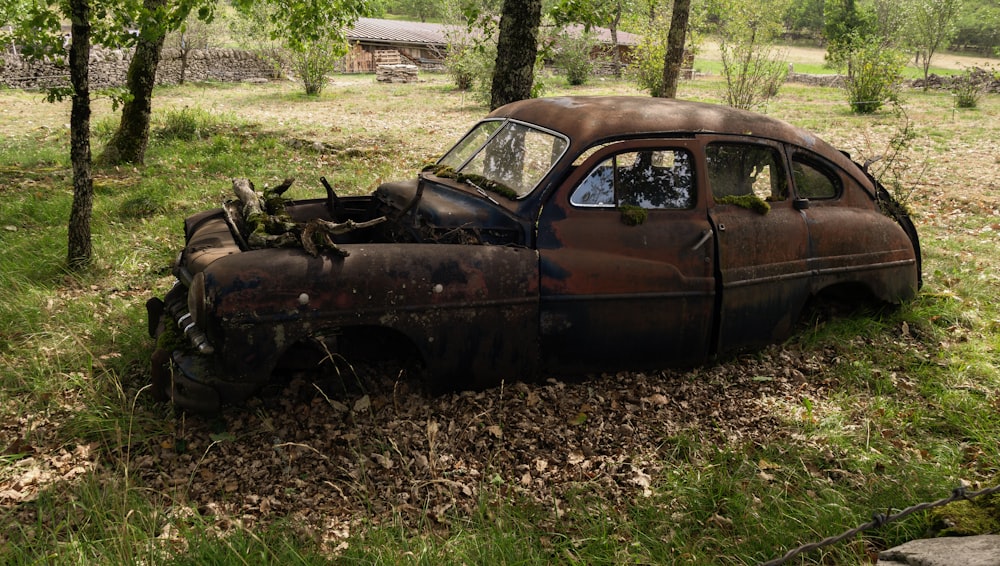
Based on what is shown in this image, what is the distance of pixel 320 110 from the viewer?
60.1ft

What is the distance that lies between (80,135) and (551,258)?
171 inches

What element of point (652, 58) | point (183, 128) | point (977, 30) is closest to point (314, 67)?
point (183, 128)

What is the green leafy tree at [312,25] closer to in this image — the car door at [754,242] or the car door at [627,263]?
the car door at [627,263]

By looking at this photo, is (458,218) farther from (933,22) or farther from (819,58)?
(819,58)

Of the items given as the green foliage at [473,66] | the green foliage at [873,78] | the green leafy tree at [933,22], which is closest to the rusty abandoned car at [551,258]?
the green foliage at [473,66]

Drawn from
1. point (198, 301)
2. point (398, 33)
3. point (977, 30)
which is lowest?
point (198, 301)

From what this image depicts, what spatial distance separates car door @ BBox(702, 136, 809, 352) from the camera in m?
4.57

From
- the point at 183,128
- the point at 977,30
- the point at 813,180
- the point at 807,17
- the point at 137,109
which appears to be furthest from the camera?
the point at 807,17

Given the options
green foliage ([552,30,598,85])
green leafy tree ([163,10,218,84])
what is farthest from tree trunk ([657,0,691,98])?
green leafy tree ([163,10,218,84])

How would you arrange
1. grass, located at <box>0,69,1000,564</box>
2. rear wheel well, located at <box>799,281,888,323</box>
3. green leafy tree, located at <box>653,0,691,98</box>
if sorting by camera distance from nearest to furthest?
grass, located at <box>0,69,1000,564</box>, rear wheel well, located at <box>799,281,888,323</box>, green leafy tree, located at <box>653,0,691,98</box>

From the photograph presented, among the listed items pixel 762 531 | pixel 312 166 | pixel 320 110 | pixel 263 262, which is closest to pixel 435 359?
pixel 263 262

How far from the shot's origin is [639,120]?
4.59 m

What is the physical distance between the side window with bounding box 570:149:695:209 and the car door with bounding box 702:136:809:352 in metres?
0.20

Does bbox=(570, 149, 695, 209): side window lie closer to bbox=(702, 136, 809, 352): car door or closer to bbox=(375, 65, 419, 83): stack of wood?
bbox=(702, 136, 809, 352): car door
